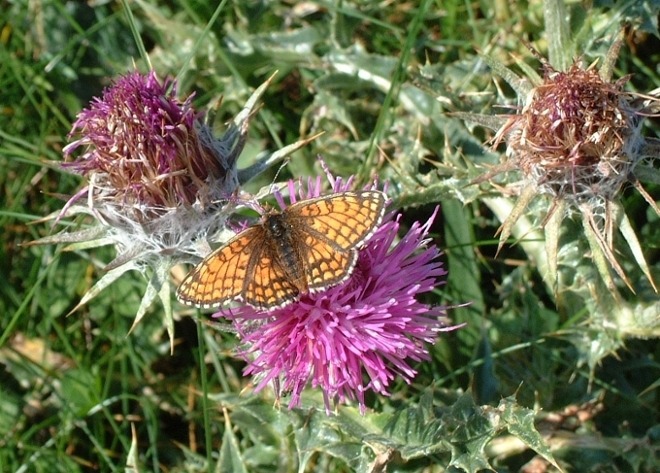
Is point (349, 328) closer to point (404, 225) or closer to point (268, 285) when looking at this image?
point (268, 285)

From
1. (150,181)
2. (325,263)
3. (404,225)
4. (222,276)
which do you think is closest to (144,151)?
(150,181)

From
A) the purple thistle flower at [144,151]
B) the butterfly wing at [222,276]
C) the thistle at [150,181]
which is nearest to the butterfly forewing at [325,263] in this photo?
the butterfly wing at [222,276]

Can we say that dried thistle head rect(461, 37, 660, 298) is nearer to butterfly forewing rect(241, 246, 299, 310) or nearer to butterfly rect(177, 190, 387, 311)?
butterfly rect(177, 190, 387, 311)

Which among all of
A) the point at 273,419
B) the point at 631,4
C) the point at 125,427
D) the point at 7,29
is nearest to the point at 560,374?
the point at 273,419

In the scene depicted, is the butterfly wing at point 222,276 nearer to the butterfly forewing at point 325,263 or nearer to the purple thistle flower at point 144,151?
the butterfly forewing at point 325,263

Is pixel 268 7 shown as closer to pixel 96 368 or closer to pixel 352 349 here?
pixel 96 368

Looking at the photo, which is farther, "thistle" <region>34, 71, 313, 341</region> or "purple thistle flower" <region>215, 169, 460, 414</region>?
"thistle" <region>34, 71, 313, 341</region>

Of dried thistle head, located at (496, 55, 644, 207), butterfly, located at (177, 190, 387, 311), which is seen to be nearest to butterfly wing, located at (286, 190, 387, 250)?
butterfly, located at (177, 190, 387, 311)
